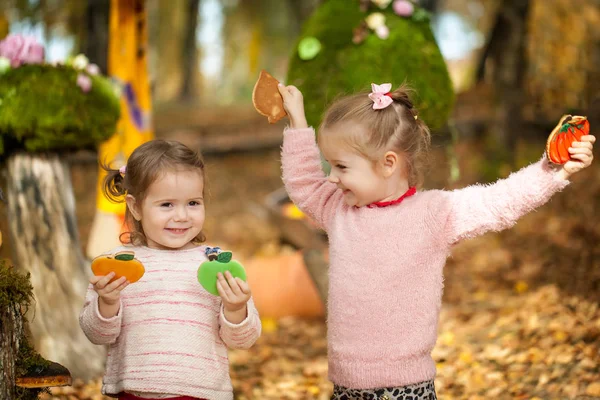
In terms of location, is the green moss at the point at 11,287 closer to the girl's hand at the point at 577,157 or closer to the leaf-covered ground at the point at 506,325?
the leaf-covered ground at the point at 506,325

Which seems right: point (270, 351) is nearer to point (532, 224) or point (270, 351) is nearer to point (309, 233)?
point (309, 233)

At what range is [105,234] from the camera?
4863 millimetres

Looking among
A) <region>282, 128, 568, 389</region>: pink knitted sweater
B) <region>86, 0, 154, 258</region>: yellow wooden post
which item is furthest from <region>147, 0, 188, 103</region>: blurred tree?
<region>282, 128, 568, 389</region>: pink knitted sweater

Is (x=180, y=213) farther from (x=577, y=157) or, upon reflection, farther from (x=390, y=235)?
(x=577, y=157)

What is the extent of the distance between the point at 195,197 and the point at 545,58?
24.4 feet

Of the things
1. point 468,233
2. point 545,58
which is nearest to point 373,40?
point 468,233

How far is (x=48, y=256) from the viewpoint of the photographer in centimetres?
396

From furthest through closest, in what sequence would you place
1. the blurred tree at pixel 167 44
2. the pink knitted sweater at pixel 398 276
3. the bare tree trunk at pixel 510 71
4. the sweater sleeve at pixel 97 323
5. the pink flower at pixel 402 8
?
the blurred tree at pixel 167 44
the bare tree trunk at pixel 510 71
the pink flower at pixel 402 8
the pink knitted sweater at pixel 398 276
the sweater sleeve at pixel 97 323

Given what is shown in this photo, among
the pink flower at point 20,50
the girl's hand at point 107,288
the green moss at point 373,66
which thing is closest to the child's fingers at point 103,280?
the girl's hand at point 107,288

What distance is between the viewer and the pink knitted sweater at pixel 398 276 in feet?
8.08

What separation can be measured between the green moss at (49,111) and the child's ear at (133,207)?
1424 millimetres

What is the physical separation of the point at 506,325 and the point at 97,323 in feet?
10.8

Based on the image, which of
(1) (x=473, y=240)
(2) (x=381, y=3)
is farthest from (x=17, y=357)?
(1) (x=473, y=240)

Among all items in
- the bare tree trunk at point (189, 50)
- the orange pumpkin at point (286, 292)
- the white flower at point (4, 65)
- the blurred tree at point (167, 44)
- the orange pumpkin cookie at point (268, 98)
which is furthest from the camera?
the bare tree trunk at point (189, 50)
